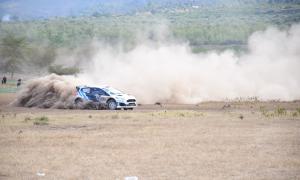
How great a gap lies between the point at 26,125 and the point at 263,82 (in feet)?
93.8

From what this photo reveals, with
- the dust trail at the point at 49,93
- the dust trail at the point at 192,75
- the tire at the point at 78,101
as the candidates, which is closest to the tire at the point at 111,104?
the tire at the point at 78,101

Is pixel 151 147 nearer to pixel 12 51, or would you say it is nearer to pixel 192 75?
pixel 192 75

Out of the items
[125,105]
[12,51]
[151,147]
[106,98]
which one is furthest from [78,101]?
[12,51]

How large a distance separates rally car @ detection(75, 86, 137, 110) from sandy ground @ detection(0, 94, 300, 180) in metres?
7.86

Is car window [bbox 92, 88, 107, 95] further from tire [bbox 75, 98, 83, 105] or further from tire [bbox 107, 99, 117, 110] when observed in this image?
tire [bbox 75, 98, 83, 105]

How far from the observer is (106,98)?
133ft

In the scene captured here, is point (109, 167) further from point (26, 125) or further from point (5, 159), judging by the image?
point (26, 125)

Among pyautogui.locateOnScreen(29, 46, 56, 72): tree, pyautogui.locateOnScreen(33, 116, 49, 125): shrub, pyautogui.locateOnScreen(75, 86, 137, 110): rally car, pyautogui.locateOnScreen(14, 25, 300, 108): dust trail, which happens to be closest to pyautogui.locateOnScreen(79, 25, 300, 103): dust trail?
pyautogui.locateOnScreen(14, 25, 300, 108): dust trail

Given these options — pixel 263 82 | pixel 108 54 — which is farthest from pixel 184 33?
pixel 263 82

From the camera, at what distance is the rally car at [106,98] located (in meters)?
40.3

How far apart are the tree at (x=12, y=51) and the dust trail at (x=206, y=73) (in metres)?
43.6

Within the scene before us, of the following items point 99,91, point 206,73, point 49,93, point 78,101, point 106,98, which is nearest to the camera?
point 106,98

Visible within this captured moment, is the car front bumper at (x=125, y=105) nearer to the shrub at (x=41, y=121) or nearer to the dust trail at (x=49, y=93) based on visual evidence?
the dust trail at (x=49, y=93)

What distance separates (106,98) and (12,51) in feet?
206
